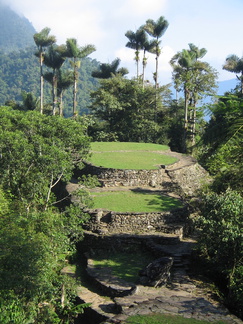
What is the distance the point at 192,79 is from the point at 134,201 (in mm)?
17620

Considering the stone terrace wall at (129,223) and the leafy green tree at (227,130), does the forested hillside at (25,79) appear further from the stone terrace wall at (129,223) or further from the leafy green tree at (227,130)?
the leafy green tree at (227,130)

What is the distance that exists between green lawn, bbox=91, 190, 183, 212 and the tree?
13124 mm

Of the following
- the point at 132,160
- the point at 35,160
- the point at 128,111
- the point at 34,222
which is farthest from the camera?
the point at 128,111

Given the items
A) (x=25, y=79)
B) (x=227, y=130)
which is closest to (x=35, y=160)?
(x=227, y=130)

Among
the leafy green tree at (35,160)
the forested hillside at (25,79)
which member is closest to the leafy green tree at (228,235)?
the leafy green tree at (35,160)

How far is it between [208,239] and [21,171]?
6509 millimetres

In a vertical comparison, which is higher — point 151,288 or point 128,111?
point 128,111

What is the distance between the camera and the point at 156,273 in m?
12.4

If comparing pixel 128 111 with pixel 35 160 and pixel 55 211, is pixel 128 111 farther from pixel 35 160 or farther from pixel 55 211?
pixel 35 160

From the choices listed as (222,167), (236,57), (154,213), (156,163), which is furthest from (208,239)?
(236,57)

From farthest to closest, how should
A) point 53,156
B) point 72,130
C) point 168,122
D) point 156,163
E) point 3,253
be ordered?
point 168,122
point 156,163
point 72,130
point 53,156
point 3,253

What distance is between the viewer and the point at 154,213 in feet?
51.5

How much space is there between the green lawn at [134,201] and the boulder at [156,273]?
138 inches

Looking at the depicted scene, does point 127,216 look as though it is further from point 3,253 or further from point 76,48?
point 76,48
